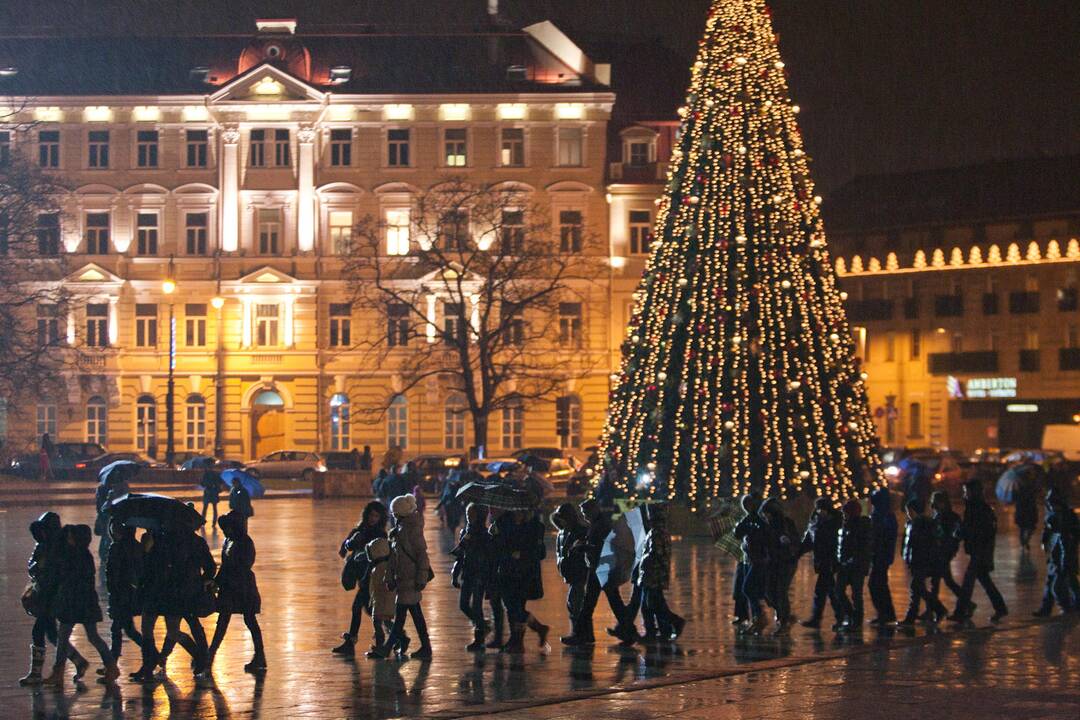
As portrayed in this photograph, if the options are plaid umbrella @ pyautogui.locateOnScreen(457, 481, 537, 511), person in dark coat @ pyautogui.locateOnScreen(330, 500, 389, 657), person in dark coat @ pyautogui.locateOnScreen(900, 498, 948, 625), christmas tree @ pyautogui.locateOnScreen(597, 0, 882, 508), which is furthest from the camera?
christmas tree @ pyautogui.locateOnScreen(597, 0, 882, 508)

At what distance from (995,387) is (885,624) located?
2640 inches

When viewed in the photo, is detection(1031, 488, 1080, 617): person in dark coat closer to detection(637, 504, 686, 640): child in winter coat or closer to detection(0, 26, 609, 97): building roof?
detection(637, 504, 686, 640): child in winter coat

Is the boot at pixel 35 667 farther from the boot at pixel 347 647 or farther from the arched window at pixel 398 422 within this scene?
the arched window at pixel 398 422

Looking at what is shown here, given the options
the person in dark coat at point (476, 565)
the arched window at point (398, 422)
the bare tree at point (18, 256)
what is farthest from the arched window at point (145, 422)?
the person in dark coat at point (476, 565)

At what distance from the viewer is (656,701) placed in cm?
1527

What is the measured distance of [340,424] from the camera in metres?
71.9

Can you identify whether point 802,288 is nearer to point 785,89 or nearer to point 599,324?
point 785,89

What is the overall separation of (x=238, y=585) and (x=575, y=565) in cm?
378

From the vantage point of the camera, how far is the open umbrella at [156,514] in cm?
1644

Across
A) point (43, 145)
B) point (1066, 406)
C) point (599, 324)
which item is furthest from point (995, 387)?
point (43, 145)

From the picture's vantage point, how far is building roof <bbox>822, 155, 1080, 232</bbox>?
87812 millimetres

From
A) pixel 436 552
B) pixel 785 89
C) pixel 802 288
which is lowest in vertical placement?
pixel 436 552

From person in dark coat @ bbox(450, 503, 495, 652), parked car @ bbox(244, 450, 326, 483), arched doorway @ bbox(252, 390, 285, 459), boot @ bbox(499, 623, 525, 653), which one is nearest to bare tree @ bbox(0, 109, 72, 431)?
parked car @ bbox(244, 450, 326, 483)

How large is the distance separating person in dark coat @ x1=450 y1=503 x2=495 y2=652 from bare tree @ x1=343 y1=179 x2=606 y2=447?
4092 cm
